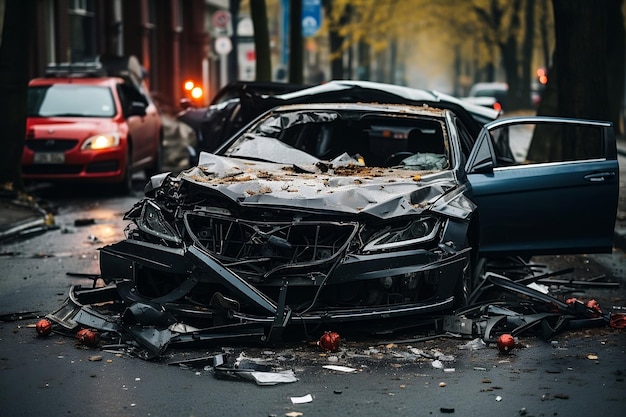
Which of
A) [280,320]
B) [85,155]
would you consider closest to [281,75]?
[85,155]

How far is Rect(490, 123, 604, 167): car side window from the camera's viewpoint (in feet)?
38.1

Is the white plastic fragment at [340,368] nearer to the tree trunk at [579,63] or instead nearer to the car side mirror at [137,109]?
the tree trunk at [579,63]

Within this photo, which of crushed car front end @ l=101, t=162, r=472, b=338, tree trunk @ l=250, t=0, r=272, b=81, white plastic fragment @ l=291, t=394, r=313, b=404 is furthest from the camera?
tree trunk @ l=250, t=0, r=272, b=81

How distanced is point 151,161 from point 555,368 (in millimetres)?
14509

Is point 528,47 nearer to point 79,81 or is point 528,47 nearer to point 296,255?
point 79,81

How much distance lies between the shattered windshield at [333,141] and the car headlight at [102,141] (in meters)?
8.11

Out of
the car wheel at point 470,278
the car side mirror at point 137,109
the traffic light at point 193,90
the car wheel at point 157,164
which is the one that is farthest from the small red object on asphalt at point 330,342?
the traffic light at point 193,90

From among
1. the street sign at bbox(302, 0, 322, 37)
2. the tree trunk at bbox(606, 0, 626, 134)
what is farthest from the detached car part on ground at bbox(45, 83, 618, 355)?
the street sign at bbox(302, 0, 322, 37)

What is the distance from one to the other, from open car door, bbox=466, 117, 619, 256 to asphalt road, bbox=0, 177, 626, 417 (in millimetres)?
1414

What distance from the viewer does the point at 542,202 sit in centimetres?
955

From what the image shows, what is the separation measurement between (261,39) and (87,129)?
1029cm

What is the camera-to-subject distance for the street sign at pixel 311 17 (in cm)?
3613

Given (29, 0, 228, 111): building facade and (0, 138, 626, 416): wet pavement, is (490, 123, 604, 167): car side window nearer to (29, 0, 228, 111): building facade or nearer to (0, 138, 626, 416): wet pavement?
(0, 138, 626, 416): wet pavement

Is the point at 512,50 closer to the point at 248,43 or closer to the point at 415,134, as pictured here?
the point at 248,43
